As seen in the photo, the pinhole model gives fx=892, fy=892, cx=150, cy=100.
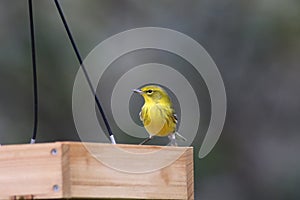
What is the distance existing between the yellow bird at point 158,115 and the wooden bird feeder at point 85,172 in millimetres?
986

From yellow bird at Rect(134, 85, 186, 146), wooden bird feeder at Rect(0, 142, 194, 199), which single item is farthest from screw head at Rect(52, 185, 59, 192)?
yellow bird at Rect(134, 85, 186, 146)

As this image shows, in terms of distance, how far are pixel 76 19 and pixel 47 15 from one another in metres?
0.28

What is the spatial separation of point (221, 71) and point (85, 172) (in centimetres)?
544

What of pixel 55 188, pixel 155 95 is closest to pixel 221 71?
pixel 155 95

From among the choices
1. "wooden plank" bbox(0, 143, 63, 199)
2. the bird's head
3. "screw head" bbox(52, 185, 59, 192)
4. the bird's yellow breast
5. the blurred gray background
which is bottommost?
"screw head" bbox(52, 185, 59, 192)

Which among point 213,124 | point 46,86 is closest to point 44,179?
point 213,124

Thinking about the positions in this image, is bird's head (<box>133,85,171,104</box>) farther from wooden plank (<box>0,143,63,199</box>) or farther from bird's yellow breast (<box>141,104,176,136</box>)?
wooden plank (<box>0,143,63,199</box>)

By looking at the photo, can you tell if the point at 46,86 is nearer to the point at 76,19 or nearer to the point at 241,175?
the point at 76,19

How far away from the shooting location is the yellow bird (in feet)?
12.6

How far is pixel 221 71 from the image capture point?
7.97 meters

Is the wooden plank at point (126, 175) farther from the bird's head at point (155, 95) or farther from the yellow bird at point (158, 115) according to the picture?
the bird's head at point (155, 95)

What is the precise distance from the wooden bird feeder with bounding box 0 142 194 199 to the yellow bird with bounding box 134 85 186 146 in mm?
986

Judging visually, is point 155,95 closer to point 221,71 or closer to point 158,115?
point 158,115

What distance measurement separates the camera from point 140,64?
7.50 meters
